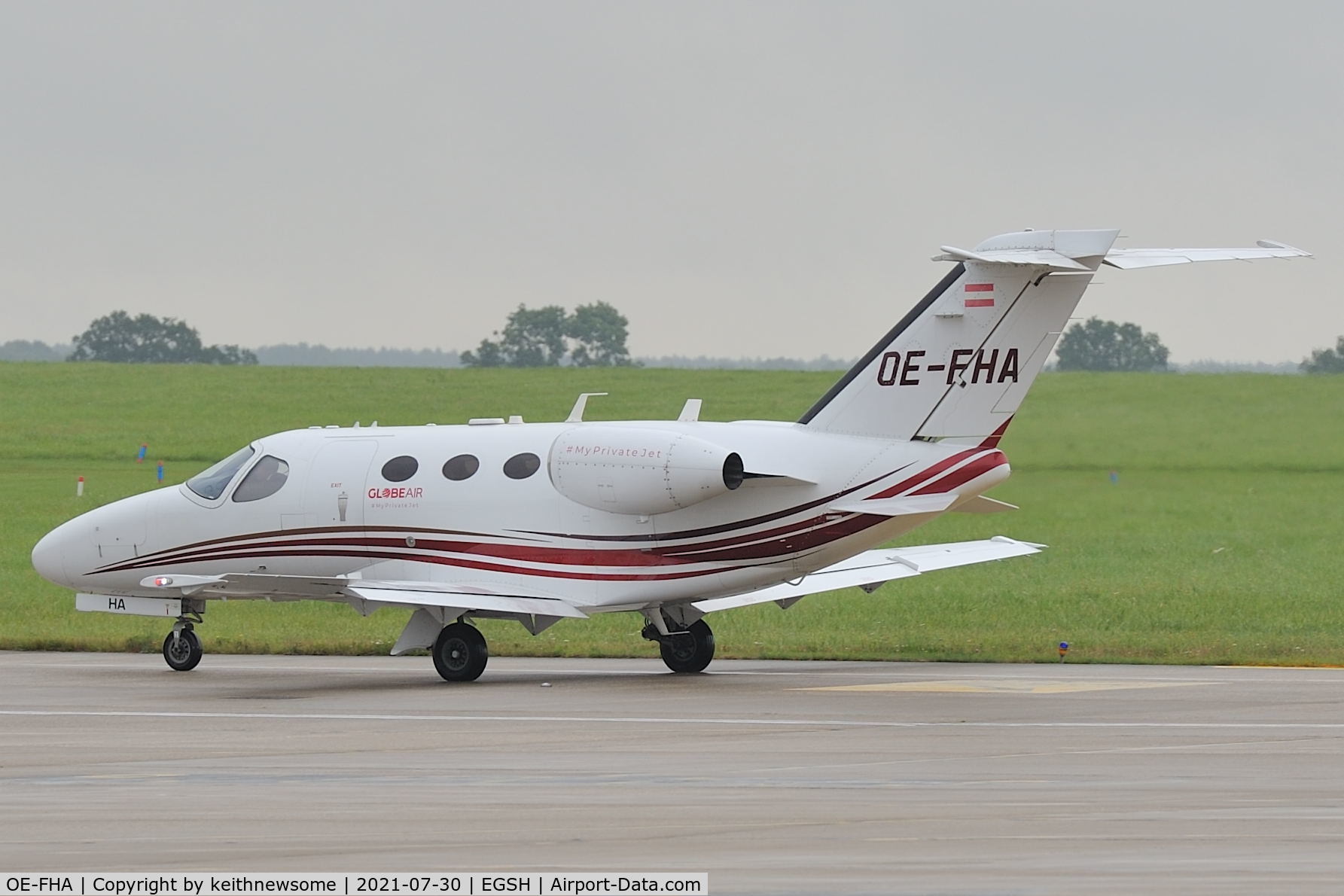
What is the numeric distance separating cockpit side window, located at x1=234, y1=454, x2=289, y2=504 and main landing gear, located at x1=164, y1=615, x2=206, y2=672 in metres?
1.90

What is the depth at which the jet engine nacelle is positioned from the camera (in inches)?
844

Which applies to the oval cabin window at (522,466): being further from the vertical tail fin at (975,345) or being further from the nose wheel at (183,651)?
the nose wheel at (183,651)

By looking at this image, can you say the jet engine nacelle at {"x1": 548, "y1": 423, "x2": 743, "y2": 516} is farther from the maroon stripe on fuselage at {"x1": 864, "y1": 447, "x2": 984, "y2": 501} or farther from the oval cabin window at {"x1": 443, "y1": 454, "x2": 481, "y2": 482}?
the maroon stripe on fuselage at {"x1": 864, "y1": 447, "x2": 984, "y2": 501}

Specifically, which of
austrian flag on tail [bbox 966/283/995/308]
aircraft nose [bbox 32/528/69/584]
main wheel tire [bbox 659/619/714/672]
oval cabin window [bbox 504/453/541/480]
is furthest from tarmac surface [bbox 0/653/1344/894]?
austrian flag on tail [bbox 966/283/995/308]

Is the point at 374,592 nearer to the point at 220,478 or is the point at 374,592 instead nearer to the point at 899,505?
the point at 220,478

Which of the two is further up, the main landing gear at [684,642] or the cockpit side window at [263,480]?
the cockpit side window at [263,480]

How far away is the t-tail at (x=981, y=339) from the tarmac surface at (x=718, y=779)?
10.1 ft

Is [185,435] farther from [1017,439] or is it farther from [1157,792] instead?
[1157,792]

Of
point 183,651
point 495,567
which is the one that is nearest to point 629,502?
point 495,567

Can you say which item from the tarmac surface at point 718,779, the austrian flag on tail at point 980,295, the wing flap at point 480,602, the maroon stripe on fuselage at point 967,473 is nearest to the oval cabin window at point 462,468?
the wing flap at point 480,602

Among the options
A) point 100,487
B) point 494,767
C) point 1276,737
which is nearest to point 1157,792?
point 1276,737

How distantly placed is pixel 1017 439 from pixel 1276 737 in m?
24.0

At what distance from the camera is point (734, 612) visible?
3331 cm

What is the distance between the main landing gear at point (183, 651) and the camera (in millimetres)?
24484
